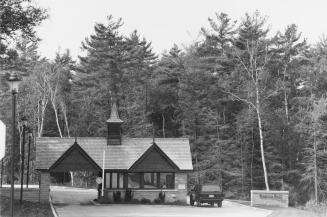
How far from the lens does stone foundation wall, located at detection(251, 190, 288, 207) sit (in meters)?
37.7

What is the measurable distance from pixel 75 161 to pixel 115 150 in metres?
3.18

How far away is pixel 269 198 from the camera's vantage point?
1499 inches

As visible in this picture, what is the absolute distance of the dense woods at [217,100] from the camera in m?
53.1

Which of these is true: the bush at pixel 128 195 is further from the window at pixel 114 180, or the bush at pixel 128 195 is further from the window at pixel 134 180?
the window at pixel 114 180

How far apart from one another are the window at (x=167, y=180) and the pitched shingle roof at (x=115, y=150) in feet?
3.24

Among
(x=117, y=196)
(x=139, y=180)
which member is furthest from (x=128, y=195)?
(x=139, y=180)

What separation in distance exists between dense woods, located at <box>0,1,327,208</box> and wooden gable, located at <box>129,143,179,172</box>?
425 inches

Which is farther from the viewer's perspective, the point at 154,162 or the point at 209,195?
the point at 154,162

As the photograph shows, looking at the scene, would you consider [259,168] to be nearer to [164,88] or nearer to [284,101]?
[284,101]

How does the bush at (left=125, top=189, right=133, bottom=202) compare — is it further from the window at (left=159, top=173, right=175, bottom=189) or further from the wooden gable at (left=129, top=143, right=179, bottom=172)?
the window at (left=159, top=173, right=175, bottom=189)

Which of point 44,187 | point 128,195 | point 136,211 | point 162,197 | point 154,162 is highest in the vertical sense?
point 154,162

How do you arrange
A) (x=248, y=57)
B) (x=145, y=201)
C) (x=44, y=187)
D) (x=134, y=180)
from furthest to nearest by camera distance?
(x=248, y=57) → (x=134, y=180) → (x=145, y=201) → (x=44, y=187)

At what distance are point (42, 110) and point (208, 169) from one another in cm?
1876

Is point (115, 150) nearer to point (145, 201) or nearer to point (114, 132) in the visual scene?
point (114, 132)
